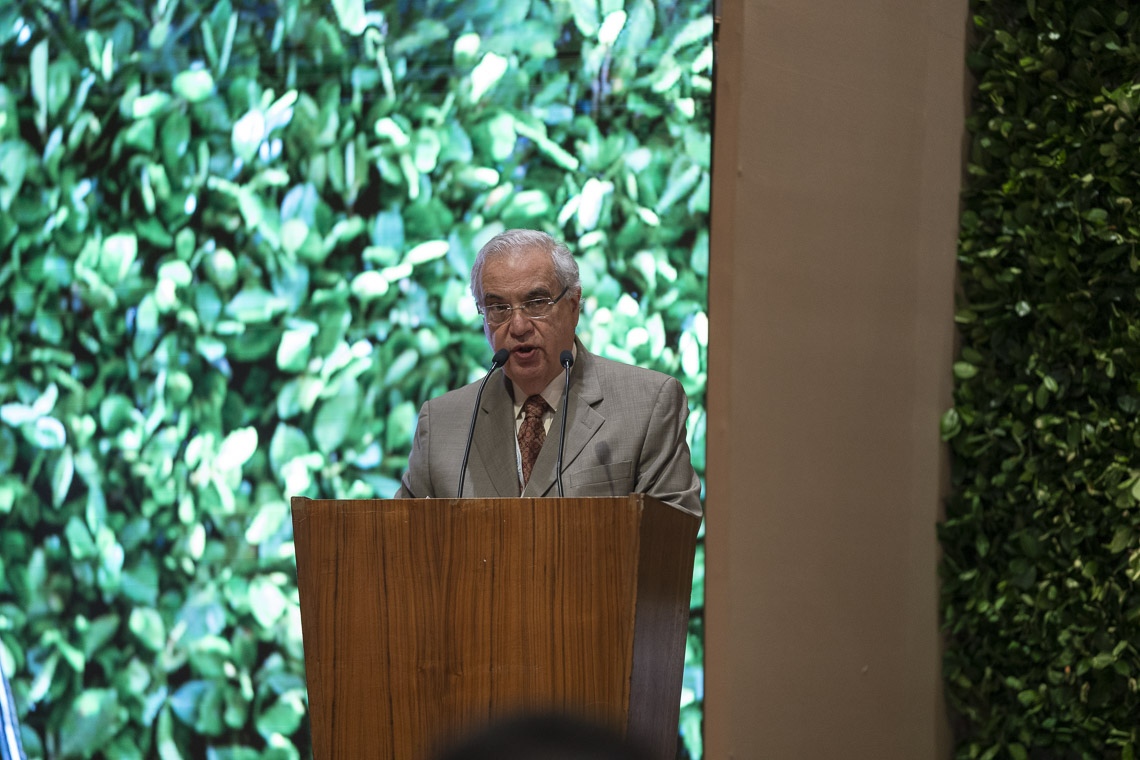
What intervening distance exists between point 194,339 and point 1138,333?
2.69 m

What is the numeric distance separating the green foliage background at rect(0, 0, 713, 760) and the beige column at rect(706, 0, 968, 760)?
1.60 feet

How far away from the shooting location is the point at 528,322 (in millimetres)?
2637

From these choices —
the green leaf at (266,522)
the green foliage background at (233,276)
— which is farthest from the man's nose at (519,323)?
the green leaf at (266,522)

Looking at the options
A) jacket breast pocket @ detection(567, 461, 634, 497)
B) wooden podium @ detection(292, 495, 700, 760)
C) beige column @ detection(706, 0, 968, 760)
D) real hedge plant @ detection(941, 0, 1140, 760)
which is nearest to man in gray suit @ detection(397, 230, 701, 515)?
jacket breast pocket @ detection(567, 461, 634, 497)

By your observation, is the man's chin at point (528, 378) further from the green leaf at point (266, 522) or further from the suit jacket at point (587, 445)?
the green leaf at point (266, 522)

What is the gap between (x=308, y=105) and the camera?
3840 millimetres

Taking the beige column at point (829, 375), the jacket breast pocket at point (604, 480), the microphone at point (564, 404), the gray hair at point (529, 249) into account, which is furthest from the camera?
the beige column at point (829, 375)

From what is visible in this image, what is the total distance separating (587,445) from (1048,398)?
4.57 feet

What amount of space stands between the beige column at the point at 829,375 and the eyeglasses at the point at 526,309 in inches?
30.9

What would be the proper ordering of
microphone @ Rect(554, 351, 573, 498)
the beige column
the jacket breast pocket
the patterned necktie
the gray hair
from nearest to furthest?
microphone @ Rect(554, 351, 573, 498) < the jacket breast pocket < the patterned necktie < the gray hair < the beige column

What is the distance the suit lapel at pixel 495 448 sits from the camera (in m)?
2.55

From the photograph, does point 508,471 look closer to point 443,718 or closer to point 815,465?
point 443,718

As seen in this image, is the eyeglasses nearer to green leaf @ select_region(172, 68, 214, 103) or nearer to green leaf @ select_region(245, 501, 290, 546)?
green leaf @ select_region(245, 501, 290, 546)

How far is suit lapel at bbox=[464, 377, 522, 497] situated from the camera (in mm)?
2547
